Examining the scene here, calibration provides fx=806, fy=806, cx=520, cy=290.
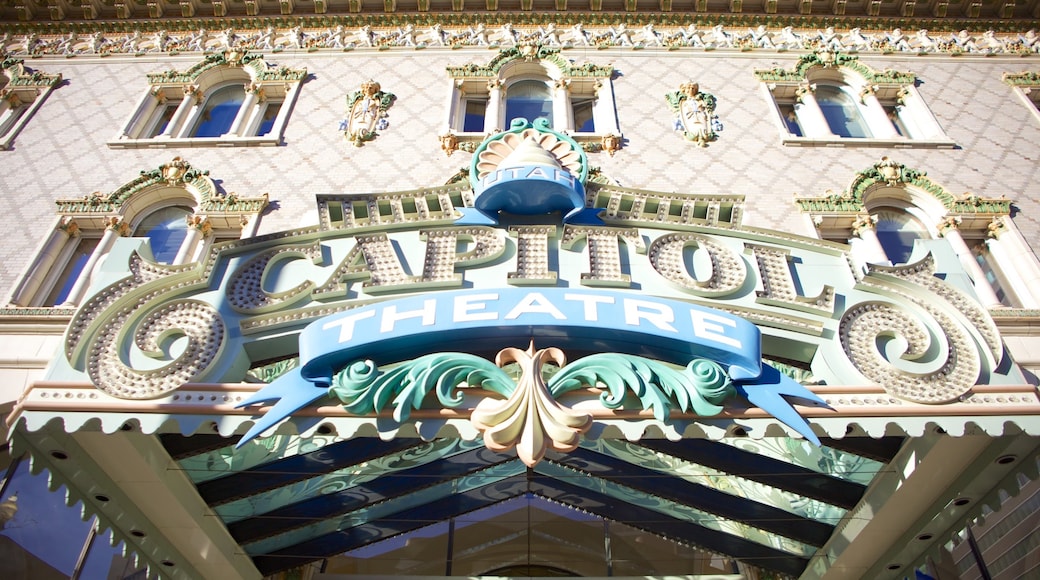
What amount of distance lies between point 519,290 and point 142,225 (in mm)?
8003

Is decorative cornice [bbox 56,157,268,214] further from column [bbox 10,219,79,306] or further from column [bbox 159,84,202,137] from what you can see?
column [bbox 159,84,202,137]

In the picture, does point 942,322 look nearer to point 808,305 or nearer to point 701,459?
point 808,305

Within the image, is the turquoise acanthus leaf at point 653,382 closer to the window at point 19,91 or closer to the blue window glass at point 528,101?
the blue window glass at point 528,101

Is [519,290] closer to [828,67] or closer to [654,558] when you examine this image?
[654,558]

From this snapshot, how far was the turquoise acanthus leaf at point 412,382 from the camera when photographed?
691cm

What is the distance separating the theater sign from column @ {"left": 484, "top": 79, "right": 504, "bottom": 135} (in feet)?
15.9

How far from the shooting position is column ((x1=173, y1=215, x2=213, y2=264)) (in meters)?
12.2

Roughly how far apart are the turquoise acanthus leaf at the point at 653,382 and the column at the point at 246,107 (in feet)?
30.4

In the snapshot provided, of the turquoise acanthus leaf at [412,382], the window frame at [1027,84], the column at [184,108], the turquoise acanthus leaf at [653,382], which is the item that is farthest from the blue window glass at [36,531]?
the window frame at [1027,84]

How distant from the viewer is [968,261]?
12.0 metres

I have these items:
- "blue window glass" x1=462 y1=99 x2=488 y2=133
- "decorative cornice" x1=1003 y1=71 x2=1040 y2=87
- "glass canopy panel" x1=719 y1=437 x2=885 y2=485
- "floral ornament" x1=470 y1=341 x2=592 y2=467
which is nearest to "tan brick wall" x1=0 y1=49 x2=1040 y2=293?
"decorative cornice" x1=1003 y1=71 x2=1040 y2=87

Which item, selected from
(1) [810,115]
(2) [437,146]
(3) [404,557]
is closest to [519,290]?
(3) [404,557]

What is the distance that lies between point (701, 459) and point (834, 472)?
4.53 ft

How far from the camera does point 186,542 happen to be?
8898mm
